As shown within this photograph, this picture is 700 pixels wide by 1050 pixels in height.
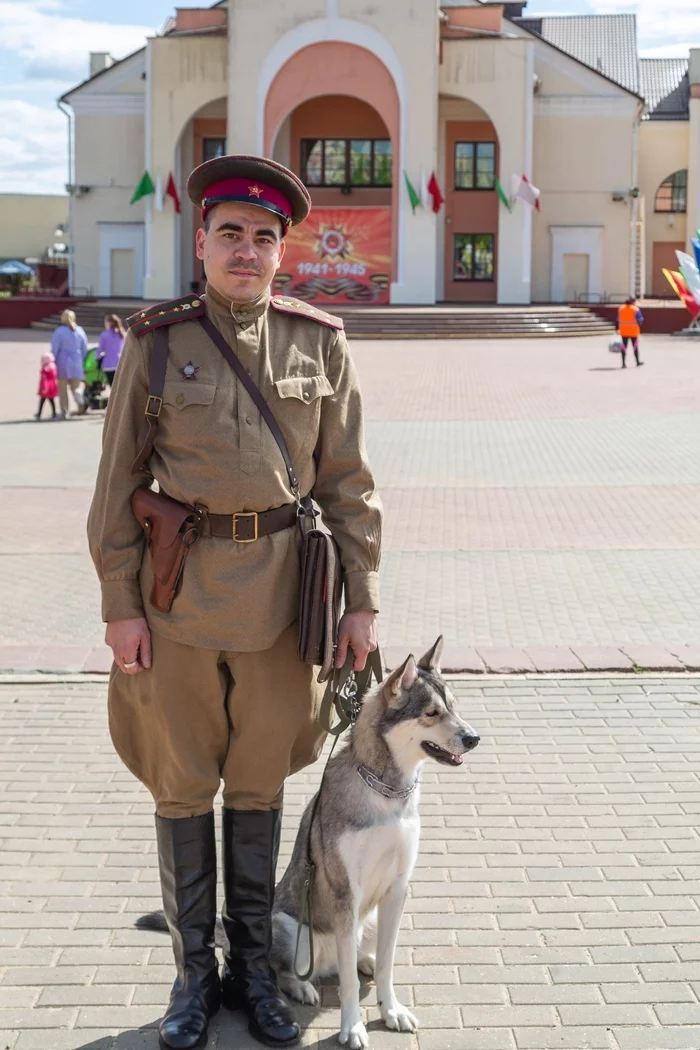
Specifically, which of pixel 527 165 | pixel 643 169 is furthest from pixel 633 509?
pixel 643 169

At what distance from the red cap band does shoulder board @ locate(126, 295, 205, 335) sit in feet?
0.87

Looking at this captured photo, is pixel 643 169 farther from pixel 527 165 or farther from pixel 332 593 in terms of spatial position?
pixel 332 593

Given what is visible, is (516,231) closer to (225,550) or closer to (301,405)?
(301,405)

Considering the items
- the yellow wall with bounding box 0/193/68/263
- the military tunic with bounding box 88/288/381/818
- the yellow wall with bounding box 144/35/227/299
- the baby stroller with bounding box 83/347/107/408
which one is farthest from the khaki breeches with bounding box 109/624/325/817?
the yellow wall with bounding box 0/193/68/263

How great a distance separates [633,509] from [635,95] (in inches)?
1422

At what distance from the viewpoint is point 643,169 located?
52719mm

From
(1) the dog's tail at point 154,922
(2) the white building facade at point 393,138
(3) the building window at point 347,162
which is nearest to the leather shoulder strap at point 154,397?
(1) the dog's tail at point 154,922

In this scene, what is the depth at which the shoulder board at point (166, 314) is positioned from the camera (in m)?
3.58

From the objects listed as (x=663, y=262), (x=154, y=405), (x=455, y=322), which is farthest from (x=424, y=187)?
(x=154, y=405)

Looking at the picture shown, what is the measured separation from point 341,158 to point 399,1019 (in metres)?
44.8

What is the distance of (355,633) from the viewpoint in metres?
3.77

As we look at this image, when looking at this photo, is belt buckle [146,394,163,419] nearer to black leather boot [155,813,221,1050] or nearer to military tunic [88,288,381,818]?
military tunic [88,288,381,818]

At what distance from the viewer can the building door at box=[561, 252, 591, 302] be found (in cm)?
4562

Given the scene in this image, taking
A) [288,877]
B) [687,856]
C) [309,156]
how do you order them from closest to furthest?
[288,877]
[687,856]
[309,156]
